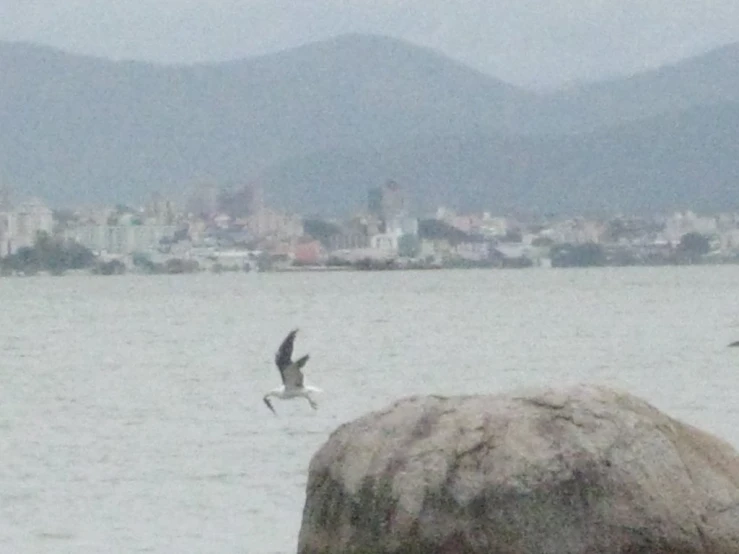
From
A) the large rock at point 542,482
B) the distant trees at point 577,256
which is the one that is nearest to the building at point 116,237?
the distant trees at point 577,256

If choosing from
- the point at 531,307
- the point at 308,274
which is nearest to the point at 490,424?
the point at 531,307

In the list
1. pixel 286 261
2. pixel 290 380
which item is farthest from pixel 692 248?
pixel 290 380

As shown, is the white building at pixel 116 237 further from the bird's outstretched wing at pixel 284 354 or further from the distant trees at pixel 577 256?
the bird's outstretched wing at pixel 284 354

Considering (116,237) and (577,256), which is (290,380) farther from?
(116,237)

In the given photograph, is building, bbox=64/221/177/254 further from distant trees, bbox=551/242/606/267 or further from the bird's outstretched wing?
the bird's outstretched wing

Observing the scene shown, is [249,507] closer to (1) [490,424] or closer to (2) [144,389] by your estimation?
(1) [490,424]
